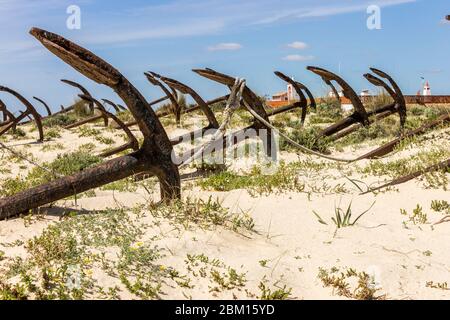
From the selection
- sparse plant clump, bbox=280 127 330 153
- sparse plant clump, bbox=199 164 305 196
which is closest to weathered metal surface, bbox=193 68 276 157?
sparse plant clump, bbox=280 127 330 153

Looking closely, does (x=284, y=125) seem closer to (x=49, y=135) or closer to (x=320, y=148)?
(x=320, y=148)

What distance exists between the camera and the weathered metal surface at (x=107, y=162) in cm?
402

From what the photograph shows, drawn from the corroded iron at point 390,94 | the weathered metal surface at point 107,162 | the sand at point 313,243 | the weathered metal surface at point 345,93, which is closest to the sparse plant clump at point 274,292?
the sand at point 313,243

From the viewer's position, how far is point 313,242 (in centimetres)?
→ 409

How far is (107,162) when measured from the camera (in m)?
4.53

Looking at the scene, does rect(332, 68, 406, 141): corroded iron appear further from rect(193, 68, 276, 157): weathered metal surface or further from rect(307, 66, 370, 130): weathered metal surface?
rect(193, 68, 276, 157): weathered metal surface

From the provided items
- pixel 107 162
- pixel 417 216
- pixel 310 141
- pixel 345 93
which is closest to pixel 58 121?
pixel 310 141

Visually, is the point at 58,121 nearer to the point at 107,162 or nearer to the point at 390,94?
the point at 390,94

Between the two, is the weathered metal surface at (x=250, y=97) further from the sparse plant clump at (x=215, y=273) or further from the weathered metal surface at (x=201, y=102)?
the sparse plant clump at (x=215, y=273)

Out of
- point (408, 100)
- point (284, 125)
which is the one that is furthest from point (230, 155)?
point (408, 100)

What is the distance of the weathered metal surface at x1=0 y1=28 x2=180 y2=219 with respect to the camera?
4.02 meters

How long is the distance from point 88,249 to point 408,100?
14452 mm

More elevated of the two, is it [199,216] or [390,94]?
[390,94]
